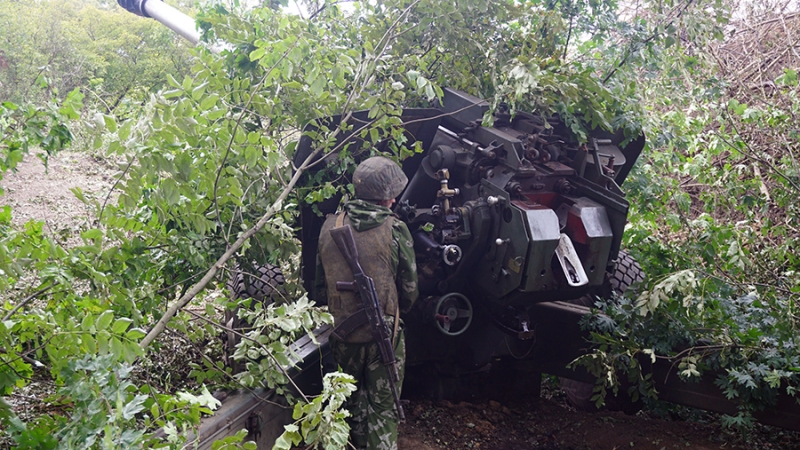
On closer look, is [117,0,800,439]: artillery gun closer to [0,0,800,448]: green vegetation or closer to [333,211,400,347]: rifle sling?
[0,0,800,448]: green vegetation

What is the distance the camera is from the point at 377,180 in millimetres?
4156

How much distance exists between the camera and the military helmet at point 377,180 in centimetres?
416

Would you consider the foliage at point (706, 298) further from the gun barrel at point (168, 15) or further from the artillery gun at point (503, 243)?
the gun barrel at point (168, 15)

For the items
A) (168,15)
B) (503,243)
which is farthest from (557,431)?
(168,15)

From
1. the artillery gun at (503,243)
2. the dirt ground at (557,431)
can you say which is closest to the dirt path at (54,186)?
the artillery gun at (503,243)

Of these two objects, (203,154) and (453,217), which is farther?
(453,217)

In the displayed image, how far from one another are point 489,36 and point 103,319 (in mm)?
4015

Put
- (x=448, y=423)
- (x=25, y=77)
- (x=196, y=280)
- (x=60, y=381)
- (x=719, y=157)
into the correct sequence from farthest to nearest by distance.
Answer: (x=25, y=77) → (x=719, y=157) → (x=448, y=423) → (x=196, y=280) → (x=60, y=381)

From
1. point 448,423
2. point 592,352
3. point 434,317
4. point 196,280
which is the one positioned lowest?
point 448,423

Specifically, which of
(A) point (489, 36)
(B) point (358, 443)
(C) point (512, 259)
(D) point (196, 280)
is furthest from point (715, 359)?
(D) point (196, 280)

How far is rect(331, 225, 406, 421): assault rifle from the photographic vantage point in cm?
398

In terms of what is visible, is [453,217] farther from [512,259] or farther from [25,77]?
[25,77]

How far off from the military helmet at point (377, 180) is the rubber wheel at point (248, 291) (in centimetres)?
95

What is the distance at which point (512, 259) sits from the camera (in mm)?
4227
